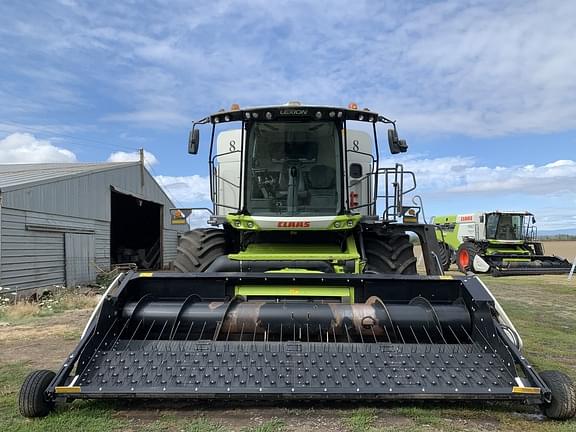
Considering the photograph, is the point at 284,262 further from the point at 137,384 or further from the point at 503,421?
the point at 503,421

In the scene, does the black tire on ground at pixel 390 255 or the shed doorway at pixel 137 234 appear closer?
the black tire on ground at pixel 390 255

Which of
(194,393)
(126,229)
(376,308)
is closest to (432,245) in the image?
(376,308)

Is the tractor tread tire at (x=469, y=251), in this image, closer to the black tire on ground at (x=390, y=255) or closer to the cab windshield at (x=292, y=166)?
the black tire on ground at (x=390, y=255)

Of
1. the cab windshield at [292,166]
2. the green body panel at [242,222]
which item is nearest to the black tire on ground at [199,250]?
the green body panel at [242,222]

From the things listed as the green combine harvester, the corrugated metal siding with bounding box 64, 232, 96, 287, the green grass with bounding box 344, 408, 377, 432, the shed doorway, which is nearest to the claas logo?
the green grass with bounding box 344, 408, 377, 432

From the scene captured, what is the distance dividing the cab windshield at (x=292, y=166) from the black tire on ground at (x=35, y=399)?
3.11 meters

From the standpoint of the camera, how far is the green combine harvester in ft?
71.9

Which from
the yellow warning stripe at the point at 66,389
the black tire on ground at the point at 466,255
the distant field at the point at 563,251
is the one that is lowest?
the distant field at the point at 563,251

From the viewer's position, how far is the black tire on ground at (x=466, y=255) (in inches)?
904

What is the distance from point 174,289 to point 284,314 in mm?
1160

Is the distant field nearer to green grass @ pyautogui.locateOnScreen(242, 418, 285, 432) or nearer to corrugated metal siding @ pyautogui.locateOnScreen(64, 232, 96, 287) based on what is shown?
corrugated metal siding @ pyautogui.locateOnScreen(64, 232, 96, 287)

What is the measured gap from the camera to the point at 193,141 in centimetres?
628

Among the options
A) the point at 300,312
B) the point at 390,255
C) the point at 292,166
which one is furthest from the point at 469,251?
the point at 300,312

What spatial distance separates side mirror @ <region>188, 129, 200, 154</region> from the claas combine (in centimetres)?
3
